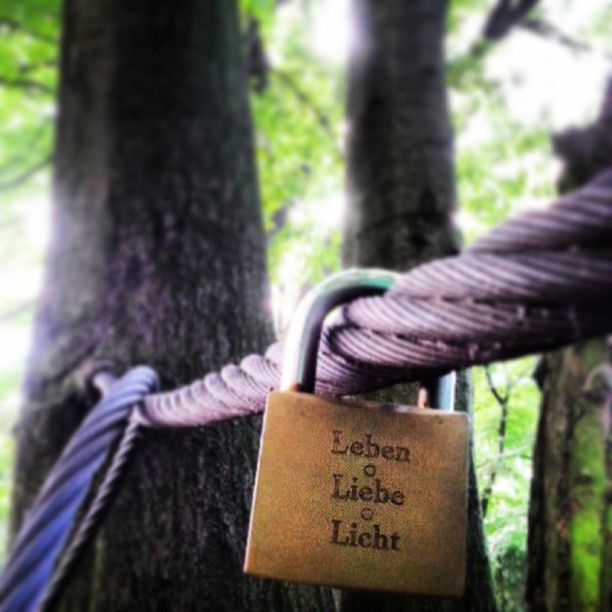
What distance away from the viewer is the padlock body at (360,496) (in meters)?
0.59

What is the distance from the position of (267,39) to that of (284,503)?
4765 mm

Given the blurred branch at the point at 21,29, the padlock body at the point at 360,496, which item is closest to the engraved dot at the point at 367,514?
the padlock body at the point at 360,496

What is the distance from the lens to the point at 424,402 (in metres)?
0.70

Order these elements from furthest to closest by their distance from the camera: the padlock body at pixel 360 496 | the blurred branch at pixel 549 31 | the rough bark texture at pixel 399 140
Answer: the blurred branch at pixel 549 31, the rough bark texture at pixel 399 140, the padlock body at pixel 360 496

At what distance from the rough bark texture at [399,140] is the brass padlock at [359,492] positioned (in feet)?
3.26

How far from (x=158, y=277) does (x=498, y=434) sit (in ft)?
3.34

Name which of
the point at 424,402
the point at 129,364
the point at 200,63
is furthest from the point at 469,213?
the point at 424,402

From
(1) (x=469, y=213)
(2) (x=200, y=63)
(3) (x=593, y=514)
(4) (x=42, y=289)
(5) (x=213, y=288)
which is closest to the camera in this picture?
(3) (x=593, y=514)

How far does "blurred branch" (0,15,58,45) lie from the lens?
347 cm

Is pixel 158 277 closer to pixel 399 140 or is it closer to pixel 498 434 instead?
pixel 399 140

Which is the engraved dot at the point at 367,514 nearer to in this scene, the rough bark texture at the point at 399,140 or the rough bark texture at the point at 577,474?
the rough bark texture at the point at 577,474

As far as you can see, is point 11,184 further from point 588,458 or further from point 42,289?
point 588,458

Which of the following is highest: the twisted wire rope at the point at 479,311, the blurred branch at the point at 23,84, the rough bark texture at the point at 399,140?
the blurred branch at the point at 23,84

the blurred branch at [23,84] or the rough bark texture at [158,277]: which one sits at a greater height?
the blurred branch at [23,84]
